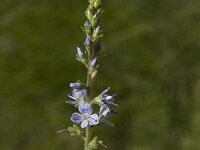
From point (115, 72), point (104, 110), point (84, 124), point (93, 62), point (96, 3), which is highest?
point (115, 72)

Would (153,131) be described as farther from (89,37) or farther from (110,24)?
(89,37)

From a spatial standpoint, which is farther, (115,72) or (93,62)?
(115,72)

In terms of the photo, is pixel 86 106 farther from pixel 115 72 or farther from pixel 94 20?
pixel 115 72

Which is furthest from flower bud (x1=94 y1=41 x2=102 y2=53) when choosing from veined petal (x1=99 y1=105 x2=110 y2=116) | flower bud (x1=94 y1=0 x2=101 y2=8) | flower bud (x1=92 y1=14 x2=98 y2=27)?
veined petal (x1=99 y1=105 x2=110 y2=116)

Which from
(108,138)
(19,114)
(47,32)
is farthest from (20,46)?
(108,138)

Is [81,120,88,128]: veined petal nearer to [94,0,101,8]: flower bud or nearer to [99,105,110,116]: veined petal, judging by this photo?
[99,105,110,116]: veined petal

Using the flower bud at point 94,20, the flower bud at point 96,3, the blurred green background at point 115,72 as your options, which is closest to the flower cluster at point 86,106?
the flower bud at point 94,20

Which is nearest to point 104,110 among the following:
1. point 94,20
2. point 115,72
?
point 94,20
